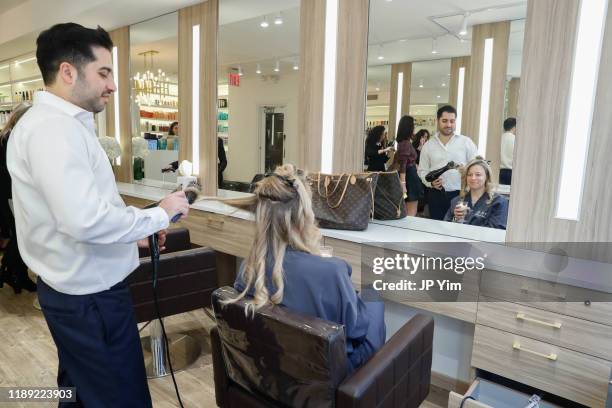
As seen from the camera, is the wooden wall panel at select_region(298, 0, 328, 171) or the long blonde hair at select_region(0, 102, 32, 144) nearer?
the wooden wall panel at select_region(298, 0, 328, 171)

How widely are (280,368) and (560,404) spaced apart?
3.97 ft

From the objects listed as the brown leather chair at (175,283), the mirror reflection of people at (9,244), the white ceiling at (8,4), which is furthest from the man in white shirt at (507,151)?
the white ceiling at (8,4)

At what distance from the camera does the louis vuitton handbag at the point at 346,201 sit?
6.92ft

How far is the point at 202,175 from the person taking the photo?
3.31 m

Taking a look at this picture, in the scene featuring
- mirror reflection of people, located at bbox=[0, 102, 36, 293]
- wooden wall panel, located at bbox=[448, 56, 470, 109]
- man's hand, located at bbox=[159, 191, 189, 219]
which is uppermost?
wooden wall panel, located at bbox=[448, 56, 470, 109]

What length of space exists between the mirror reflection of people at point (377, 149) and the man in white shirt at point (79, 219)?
1.33 m

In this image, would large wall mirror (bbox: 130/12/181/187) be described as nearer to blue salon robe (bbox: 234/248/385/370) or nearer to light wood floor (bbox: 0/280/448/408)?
light wood floor (bbox: 0/280/448/408)

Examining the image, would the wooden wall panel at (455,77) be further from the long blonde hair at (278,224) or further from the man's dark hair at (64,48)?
the man's dark hair at (64,48)

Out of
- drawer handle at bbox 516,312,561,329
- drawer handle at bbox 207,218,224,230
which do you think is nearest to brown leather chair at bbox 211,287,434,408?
drawer handle at bbox 516,312,561,329

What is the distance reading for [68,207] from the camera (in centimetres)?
101

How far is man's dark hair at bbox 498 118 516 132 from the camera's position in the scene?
1786 millimetres

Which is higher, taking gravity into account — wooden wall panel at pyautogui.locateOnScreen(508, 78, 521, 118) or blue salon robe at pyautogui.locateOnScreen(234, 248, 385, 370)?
wooden wall panel at pyautogui.locateOnScreen(508, 78, 521, 118)

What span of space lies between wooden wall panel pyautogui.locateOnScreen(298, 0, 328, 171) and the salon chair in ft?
2.73

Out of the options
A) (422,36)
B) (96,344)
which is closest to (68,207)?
(96,344)
